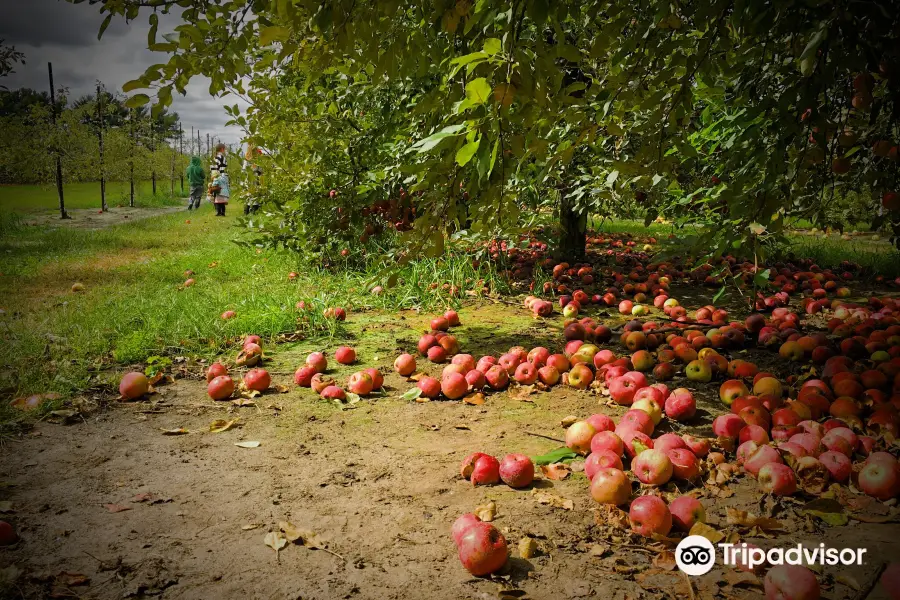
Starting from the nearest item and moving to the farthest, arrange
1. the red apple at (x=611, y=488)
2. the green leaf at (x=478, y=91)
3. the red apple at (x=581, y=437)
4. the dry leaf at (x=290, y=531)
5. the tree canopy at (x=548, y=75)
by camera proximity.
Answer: the green leaf at (x=478, y=91) → the tree canopy at (x=548, y=75) → the dry leaf at (x=290, y=531) → the red apple at (x=611, y=488) → the red apple at (x=581, y=437)

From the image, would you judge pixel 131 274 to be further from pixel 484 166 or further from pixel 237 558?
pixel 484 166

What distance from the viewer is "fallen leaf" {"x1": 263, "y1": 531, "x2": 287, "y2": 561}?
197 centimetres

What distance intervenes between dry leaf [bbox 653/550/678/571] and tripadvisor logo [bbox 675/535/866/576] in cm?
2

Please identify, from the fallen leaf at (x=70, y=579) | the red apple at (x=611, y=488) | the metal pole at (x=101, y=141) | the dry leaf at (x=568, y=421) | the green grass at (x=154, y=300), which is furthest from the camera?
the metal pole at (x=101, y=141)

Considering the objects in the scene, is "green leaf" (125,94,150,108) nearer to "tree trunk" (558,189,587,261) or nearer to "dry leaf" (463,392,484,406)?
"dry leaf" (463,392,484,406)

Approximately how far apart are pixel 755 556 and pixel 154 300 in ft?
18.8

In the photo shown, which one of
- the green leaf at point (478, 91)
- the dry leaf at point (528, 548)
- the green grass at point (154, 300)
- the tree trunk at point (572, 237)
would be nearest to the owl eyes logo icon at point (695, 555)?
the dry leaf at point (528, 548)

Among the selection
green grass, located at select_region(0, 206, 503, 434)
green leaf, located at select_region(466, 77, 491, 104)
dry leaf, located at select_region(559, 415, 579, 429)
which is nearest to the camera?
green leaf, located at select_region(466, 77, 491, 104)

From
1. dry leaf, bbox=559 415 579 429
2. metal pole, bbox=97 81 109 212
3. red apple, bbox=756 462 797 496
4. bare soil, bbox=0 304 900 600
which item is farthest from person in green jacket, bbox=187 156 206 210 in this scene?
red apple, bbox=756 462 797 496

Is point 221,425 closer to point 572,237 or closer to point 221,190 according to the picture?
point 572,237

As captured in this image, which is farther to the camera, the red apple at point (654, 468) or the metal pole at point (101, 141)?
the metal pole at point (101, 141)

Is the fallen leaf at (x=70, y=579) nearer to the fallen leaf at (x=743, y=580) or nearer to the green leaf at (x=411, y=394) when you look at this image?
the green leaf at (x=411, y=394)

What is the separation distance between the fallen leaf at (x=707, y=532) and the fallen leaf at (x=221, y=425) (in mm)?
2453

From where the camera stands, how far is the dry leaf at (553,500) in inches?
87.0
